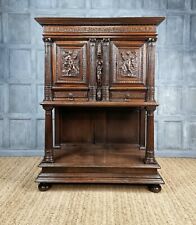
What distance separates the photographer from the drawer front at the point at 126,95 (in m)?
2.71

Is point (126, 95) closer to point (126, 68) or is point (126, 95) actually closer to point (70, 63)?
point (126, 68)

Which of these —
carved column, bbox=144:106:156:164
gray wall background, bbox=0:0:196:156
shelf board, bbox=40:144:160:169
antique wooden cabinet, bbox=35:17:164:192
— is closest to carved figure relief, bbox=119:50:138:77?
antique wooden cabinet, bbox=35:17:164:192

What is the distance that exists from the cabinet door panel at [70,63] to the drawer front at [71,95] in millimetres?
69

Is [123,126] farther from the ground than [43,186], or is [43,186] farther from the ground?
[123,126]

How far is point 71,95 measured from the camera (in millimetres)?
2715

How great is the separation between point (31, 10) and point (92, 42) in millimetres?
1238

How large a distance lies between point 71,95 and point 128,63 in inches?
Result: 19.7

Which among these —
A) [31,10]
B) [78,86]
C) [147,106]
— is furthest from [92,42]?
[31,10]

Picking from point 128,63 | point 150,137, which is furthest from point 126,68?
point 150,137

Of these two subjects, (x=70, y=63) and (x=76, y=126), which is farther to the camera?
(x=76, y=126)

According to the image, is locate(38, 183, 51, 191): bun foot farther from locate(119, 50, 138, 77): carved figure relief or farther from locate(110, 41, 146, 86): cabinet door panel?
locate(119, 50, 138, 77): carved figure relief

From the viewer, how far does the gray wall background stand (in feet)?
11.8

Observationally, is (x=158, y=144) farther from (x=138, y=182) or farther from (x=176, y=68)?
(x=138, y=182)

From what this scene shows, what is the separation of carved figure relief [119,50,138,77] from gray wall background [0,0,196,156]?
1013 mm
